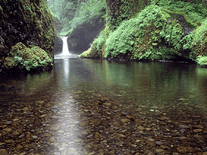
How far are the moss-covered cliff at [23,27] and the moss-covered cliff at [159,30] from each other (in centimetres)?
765

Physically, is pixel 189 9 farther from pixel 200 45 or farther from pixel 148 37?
pixel 200 45

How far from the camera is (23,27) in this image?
895cm

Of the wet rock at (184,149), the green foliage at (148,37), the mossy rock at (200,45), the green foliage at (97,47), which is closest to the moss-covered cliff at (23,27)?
the green foliage at (148,37)

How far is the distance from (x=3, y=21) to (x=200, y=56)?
1151 cm

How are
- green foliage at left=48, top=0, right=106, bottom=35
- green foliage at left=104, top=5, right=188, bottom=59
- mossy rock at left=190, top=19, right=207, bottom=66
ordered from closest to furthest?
mossy rock at left=190, top=19, right=207, bottom=66 → green foliage at left=104, top=5, right=188, bottom=59 → green foliage at left=48, top=0, right=106, bottom=35

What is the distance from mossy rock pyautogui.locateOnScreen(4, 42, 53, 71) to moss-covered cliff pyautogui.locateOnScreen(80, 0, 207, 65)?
8.93m

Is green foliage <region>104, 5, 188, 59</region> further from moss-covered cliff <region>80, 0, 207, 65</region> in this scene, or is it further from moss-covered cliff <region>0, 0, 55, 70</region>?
moss-covered cliff <region>0, 0, 55, 70</region>

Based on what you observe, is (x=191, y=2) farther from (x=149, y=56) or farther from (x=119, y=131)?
(x=119, y=131)

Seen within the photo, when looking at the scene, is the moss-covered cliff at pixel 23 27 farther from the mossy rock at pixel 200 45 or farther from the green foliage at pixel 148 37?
the mossy rock at pixel 200 45

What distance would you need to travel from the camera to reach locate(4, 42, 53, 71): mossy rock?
26.7 feet

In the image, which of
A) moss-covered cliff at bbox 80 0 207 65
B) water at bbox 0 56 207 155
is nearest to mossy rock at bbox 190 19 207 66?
moss-covered cliff at bbox 80 0 207 65

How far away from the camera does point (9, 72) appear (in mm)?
8055

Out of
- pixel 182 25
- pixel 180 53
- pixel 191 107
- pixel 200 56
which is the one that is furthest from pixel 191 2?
pixel 191 107

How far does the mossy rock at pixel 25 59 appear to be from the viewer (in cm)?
814
